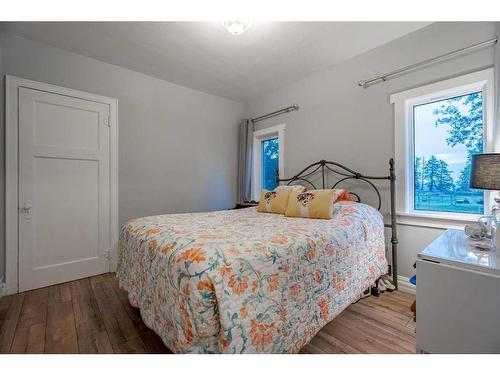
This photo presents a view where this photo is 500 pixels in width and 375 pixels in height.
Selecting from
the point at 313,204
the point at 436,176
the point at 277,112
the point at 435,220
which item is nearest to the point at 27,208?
the point at 313,204

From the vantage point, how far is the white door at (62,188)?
2.31m

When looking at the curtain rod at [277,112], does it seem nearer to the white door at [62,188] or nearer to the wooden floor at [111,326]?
the white door at [62,188]

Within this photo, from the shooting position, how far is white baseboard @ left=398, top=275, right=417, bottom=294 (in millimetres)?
2193

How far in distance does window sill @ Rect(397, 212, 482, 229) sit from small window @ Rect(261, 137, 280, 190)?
186 centimetres

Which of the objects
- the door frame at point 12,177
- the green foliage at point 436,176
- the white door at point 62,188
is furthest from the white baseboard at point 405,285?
the door frame at point 12,177

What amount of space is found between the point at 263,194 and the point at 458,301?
1.89 meters

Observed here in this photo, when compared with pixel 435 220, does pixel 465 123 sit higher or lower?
higher

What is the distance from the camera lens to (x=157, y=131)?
3172 mm

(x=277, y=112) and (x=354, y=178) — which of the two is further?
(x=277, y=112)

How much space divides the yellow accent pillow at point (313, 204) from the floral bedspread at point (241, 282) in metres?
0.23

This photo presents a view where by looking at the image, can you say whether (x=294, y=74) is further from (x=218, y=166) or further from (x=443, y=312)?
(x=443, y=312)

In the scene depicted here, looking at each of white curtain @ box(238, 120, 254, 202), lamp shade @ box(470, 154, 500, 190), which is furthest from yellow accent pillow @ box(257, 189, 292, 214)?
lamp shade @ box(470, 154, 500, 190)

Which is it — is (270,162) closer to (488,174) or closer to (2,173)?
(488,174)

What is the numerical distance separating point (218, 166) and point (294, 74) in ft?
5.90
